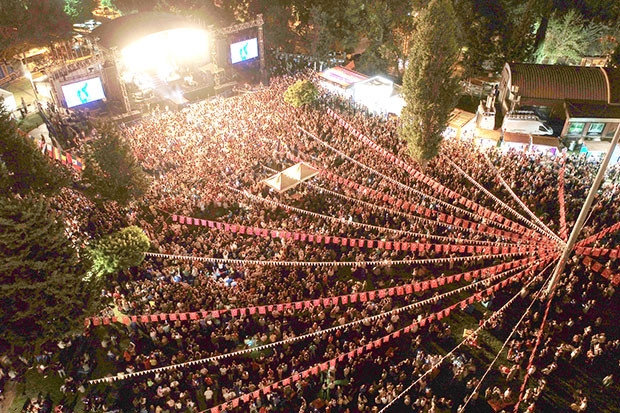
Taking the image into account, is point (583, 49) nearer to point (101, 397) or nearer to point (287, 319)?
point (287, 319)

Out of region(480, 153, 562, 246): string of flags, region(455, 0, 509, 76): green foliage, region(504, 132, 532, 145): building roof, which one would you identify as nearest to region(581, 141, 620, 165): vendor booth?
region(504, 132, 532, 145): building roof

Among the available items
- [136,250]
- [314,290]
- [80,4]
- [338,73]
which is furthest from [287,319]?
[80,4]

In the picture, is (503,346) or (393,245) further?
(393,245)

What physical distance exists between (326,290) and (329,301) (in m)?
0.92

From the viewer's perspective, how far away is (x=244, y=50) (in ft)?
114

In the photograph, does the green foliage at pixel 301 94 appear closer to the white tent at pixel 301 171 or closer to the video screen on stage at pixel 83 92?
the white tent at pixel 301 171

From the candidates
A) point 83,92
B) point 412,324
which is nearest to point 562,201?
point 412,324

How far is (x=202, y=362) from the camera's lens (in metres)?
14.1

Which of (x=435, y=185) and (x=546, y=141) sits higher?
(x=546, y=141)

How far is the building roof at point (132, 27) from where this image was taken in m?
30.7

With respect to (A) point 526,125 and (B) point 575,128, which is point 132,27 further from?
(B) point 575,128

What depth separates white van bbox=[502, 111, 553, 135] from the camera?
25.5 meters

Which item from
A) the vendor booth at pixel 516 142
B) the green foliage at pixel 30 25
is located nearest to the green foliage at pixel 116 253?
the vendor booth at pixel 516 142

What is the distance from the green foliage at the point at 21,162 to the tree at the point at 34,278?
5.72 m
